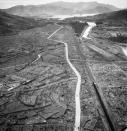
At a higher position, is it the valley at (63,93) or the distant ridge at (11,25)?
the distant ridge at (11,25)

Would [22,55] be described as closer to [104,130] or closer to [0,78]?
[0,78]

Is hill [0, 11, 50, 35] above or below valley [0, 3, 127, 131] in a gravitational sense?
above

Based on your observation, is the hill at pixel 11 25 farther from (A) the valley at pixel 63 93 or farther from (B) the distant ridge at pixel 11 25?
(A) the valley at pixel 63 93

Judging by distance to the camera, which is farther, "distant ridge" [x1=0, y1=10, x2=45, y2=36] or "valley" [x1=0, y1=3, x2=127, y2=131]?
"distant ridge" [x1=0, y1=10, x2=45, y2=36]

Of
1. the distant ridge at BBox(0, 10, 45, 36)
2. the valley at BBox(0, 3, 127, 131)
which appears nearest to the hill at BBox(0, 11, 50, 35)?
the distant ridge at BBox(0, 10, 45, 36)

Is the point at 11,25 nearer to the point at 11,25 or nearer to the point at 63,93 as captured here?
the point at 11,25

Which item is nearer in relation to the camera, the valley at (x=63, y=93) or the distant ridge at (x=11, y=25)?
the valley at (x=63, y=93)

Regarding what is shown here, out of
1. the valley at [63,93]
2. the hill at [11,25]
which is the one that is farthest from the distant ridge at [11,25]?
the valley at [63,93]

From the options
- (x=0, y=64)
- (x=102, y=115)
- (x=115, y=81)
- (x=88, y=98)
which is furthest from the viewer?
(x=0, y=64)

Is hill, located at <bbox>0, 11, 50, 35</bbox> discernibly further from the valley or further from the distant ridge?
the valley

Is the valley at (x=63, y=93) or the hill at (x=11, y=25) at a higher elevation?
the hill at (x=11, y=25)

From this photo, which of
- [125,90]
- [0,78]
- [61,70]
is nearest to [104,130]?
[125,90]
